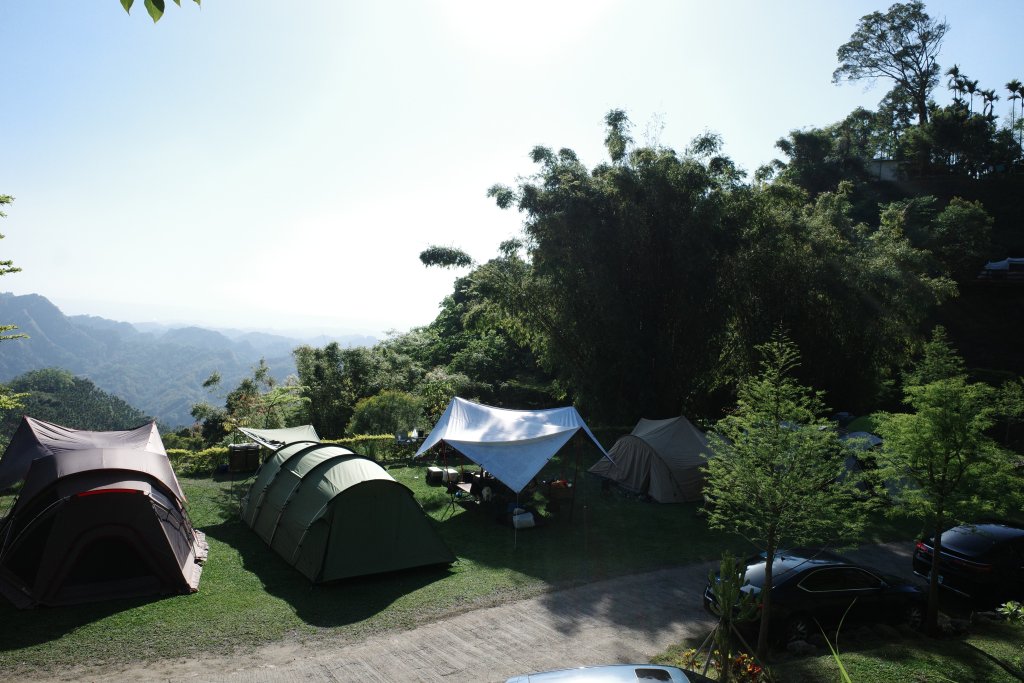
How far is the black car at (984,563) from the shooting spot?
33.3 feet

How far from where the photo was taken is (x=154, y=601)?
9000 millimetres

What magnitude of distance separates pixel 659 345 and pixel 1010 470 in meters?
11.2

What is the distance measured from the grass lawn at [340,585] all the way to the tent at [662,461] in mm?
528

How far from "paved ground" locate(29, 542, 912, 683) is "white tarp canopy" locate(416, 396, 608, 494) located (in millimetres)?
2721

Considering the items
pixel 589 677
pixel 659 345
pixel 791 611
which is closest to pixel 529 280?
pixel 659 345

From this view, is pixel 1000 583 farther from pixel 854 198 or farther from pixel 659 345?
pixel 854 198

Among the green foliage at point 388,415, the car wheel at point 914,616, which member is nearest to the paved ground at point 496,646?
the car wheel at point 914,616

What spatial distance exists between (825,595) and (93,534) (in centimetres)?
1048

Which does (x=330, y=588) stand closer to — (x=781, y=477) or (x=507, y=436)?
(x=507, y=436)

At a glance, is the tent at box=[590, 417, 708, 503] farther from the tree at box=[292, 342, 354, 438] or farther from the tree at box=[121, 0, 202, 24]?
the tree at box=[121, 0, 202, 24]

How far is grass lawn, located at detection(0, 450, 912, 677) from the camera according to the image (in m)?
7.87

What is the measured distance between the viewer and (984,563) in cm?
1022

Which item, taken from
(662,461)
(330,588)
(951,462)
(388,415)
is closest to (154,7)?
(330,588)

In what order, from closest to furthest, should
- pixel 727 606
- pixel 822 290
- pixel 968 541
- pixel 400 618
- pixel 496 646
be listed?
pixel 727 606 → pixel 496 646 → pixel 400 618 → pixel 968 541 → pixel 822 290
